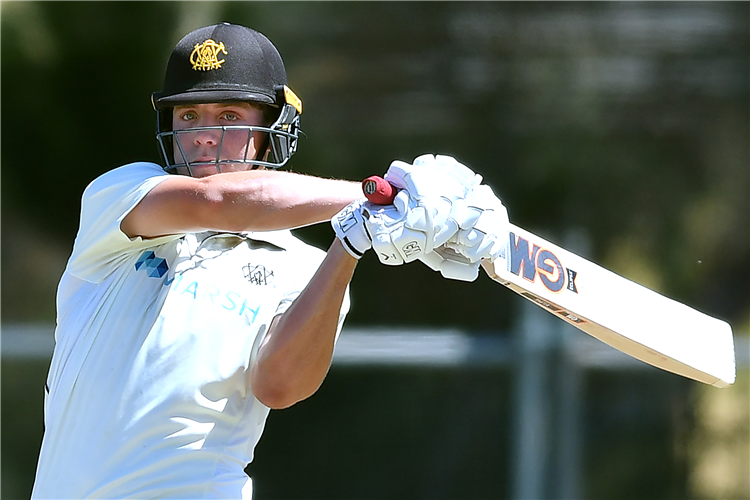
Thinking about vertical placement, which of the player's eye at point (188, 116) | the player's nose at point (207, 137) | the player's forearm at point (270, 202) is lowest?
the player's forearm at point (270, 202)

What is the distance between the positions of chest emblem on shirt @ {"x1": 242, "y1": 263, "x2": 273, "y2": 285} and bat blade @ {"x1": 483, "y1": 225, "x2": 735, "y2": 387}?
425 mm

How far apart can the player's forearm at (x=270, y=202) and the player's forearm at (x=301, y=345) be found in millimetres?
87

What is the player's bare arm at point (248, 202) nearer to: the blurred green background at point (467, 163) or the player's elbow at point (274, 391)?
the player's elbow at point (274, 391)

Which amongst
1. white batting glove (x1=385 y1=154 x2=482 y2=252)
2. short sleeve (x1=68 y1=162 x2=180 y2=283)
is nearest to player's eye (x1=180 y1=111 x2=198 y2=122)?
short sleeve (x1=68 y1=162 x2=180 y2=283)

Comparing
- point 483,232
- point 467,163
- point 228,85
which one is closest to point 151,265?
point 228,85

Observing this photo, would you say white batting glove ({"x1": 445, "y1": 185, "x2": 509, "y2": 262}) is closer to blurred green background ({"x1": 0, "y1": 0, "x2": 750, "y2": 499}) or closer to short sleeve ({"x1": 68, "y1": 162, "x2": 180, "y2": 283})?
short sleeve ({"x1": 68, "y1": 162, "x2": 180, "y2": 283})

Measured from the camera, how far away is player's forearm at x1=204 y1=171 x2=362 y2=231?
1411 millimetres

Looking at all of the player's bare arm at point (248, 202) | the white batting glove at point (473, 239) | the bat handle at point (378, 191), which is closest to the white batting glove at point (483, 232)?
the white batting glove at point (473, 239)

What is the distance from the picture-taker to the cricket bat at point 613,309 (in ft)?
4.87

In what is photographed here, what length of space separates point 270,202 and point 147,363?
347 millimetres

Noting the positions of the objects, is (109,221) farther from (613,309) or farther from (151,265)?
(613,309)

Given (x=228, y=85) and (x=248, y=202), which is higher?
(x=228, y=85)

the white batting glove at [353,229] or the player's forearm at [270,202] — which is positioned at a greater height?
the player's forearm at [270,202]

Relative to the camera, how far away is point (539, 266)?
4.96 feet
